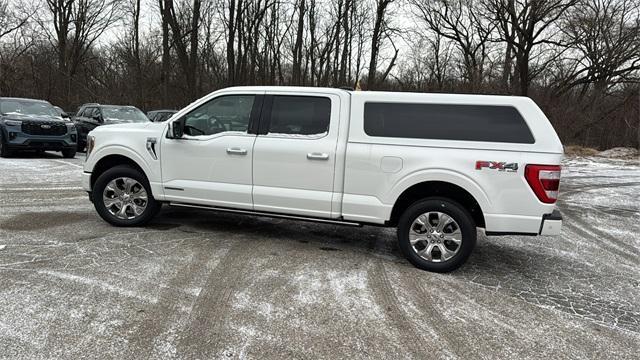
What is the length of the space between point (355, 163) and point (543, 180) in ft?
6.28

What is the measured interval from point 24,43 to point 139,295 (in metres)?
40.9

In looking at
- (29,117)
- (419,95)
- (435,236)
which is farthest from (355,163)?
(29,117)

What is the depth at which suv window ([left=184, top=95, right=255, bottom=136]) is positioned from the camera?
5.70m

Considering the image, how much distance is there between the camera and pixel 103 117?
581 inches

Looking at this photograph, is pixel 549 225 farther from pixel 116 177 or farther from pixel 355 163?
pixel 116 177

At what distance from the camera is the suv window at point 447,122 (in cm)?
476

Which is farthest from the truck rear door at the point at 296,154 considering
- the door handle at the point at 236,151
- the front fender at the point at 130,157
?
the front fender at the point at 130,157

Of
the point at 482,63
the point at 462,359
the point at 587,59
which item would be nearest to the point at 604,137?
the point at 587,59

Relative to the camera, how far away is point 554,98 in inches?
1200

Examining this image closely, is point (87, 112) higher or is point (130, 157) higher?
point (87, 112)

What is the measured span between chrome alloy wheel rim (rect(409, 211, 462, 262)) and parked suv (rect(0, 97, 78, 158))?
1233cm

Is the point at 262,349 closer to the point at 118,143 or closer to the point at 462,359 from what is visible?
the point at 462,359

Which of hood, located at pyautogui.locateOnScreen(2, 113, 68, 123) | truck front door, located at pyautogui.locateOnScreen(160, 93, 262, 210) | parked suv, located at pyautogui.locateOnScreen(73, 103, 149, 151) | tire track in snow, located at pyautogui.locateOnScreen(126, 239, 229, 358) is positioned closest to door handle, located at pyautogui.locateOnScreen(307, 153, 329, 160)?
truck front door, located at pyautogui.locateOnScreen(160, 93, 262, 210)

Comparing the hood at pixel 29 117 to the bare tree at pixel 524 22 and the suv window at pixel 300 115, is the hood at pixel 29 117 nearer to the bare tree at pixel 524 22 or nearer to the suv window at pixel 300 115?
the suv window at pixel 300 115
